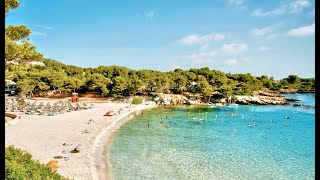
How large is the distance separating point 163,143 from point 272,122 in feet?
79.5

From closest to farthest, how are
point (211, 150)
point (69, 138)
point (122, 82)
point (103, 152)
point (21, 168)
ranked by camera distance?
1. point (21, 168)
2. point (103, 152)
3. point (211, 150)
4. point (69, 138)
5. point (122, 82)

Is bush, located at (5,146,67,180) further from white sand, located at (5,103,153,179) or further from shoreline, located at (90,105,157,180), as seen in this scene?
shoreline, located at (90,105,157,180)

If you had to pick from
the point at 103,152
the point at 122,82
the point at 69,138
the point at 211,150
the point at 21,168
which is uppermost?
the point at 122,82

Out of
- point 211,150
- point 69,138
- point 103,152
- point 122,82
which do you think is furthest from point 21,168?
point 122,82

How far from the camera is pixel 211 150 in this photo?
1012 inches

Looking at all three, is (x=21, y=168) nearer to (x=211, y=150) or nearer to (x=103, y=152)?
(x=103, y=152)

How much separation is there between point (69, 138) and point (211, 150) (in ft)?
44.0

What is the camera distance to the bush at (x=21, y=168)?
8680 mm

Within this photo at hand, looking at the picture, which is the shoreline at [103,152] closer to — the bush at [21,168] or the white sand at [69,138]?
the white sand at [69,138]

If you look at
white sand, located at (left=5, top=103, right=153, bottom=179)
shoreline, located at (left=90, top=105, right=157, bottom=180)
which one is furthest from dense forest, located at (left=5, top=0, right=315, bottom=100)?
shoreline, located at (left=90, top=105, right=157, bottom=180)

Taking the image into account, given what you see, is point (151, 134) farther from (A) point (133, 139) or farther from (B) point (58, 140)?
(B) point (58, 140)

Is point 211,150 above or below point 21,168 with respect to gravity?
below

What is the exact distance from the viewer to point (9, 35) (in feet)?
51.8

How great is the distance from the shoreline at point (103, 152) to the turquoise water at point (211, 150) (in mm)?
523
